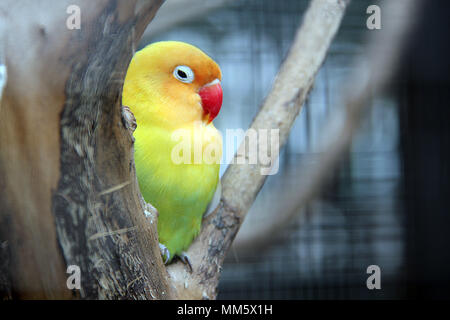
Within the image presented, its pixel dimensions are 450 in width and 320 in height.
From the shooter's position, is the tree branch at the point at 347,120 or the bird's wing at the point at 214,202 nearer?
the bird's wing at the point at 214,202

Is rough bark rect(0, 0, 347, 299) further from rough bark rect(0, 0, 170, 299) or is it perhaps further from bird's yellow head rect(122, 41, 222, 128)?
bird's yellow head rect(122, 41, 222, 128)

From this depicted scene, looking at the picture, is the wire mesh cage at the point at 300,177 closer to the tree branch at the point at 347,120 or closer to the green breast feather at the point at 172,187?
the tree branch at the point at 347,120

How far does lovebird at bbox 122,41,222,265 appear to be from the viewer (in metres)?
0.57

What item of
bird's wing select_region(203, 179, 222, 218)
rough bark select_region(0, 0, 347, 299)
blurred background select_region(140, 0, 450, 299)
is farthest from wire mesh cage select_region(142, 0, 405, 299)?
rough bark select_region(0, 0, 347, 299)

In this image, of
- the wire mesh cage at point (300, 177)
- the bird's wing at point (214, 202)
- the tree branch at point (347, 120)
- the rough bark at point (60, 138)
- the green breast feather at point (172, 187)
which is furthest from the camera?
the tree branch at point (347, 120)

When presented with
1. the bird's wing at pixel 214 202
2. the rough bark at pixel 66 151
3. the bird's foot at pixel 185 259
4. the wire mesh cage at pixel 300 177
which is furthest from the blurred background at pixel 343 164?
the rough bark at pixel 66 151

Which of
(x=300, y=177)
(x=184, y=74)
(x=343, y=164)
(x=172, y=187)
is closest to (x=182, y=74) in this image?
(x=184, y=74)

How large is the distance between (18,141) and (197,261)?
40 cm

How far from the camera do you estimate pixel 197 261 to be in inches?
26.0

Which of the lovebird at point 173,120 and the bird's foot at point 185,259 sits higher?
the lovebird at point 173,120

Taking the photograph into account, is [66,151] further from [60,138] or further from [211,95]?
[211,95]

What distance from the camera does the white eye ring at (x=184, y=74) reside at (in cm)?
58

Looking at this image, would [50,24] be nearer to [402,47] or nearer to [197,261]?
[197,261]

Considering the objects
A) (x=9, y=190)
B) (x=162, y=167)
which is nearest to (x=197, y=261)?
(x=162, y=167)
